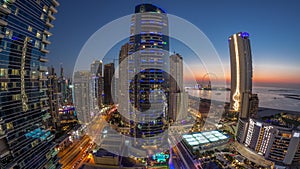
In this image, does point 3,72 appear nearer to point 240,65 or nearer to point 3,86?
point 3,86

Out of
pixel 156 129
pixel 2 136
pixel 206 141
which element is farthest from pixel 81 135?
pixel 206 141

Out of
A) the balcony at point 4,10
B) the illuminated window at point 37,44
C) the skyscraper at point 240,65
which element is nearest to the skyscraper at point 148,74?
the illuminated window at point 37,44

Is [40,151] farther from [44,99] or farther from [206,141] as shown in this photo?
[206,141]

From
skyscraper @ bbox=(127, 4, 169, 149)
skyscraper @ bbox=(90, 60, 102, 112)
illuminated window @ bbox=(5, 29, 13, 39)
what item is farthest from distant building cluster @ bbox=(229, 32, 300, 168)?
skyscraper @ bbox=(90, 60, 102, 112)

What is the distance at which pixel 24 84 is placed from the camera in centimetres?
349

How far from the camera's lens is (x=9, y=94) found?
3.05 meters

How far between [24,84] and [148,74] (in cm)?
575

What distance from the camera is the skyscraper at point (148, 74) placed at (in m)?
7.97

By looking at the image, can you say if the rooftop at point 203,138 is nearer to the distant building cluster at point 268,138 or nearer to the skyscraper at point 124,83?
the distant building cluster at point 268,138

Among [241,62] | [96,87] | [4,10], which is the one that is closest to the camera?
[4,10]

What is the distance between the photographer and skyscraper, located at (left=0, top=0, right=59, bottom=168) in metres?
2.93

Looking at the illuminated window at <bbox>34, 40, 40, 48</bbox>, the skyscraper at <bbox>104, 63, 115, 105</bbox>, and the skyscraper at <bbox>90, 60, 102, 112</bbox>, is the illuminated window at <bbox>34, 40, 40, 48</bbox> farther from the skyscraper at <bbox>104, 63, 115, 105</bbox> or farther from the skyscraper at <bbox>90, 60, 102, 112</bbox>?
the skyscraper at <bbox>104, 63, 115, 105</bbox>

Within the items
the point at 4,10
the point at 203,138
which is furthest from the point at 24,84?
the point at 203,138

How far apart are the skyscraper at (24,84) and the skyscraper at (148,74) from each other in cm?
458
